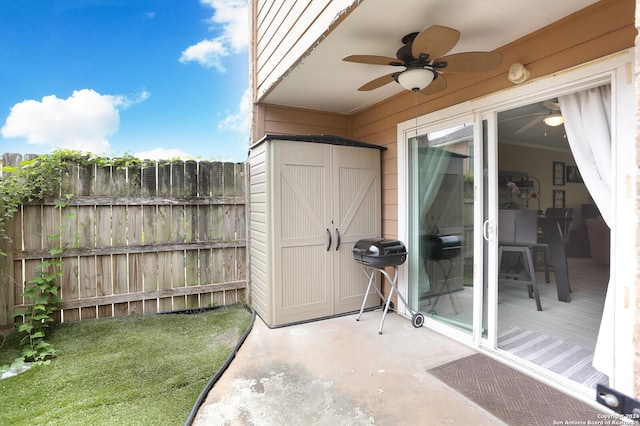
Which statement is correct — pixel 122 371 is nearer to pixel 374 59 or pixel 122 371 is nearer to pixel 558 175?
pixel 374 59

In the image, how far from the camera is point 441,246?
3320 mm

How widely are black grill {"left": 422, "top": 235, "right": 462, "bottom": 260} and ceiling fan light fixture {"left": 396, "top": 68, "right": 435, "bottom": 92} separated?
1.47 metres

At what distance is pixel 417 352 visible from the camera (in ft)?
9.11

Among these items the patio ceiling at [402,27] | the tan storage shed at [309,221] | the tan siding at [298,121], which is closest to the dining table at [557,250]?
the tan storage shed at [309,221]

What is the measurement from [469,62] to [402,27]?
530 mm

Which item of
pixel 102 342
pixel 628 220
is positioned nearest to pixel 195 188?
pixel 102 342

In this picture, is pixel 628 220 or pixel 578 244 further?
pixel 578 244

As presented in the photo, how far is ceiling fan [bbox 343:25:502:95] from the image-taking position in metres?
1.94

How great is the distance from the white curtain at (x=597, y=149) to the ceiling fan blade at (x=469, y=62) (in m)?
0.63

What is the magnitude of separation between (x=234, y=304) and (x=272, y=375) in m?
1.73

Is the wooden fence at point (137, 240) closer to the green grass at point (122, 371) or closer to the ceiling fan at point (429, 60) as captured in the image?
the green grass at point (122, 371)

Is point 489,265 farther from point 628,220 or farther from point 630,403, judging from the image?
point 630,403

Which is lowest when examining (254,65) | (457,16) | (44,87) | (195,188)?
(195,188)

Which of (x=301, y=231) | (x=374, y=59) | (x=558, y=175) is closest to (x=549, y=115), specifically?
(x=374, y=59)
